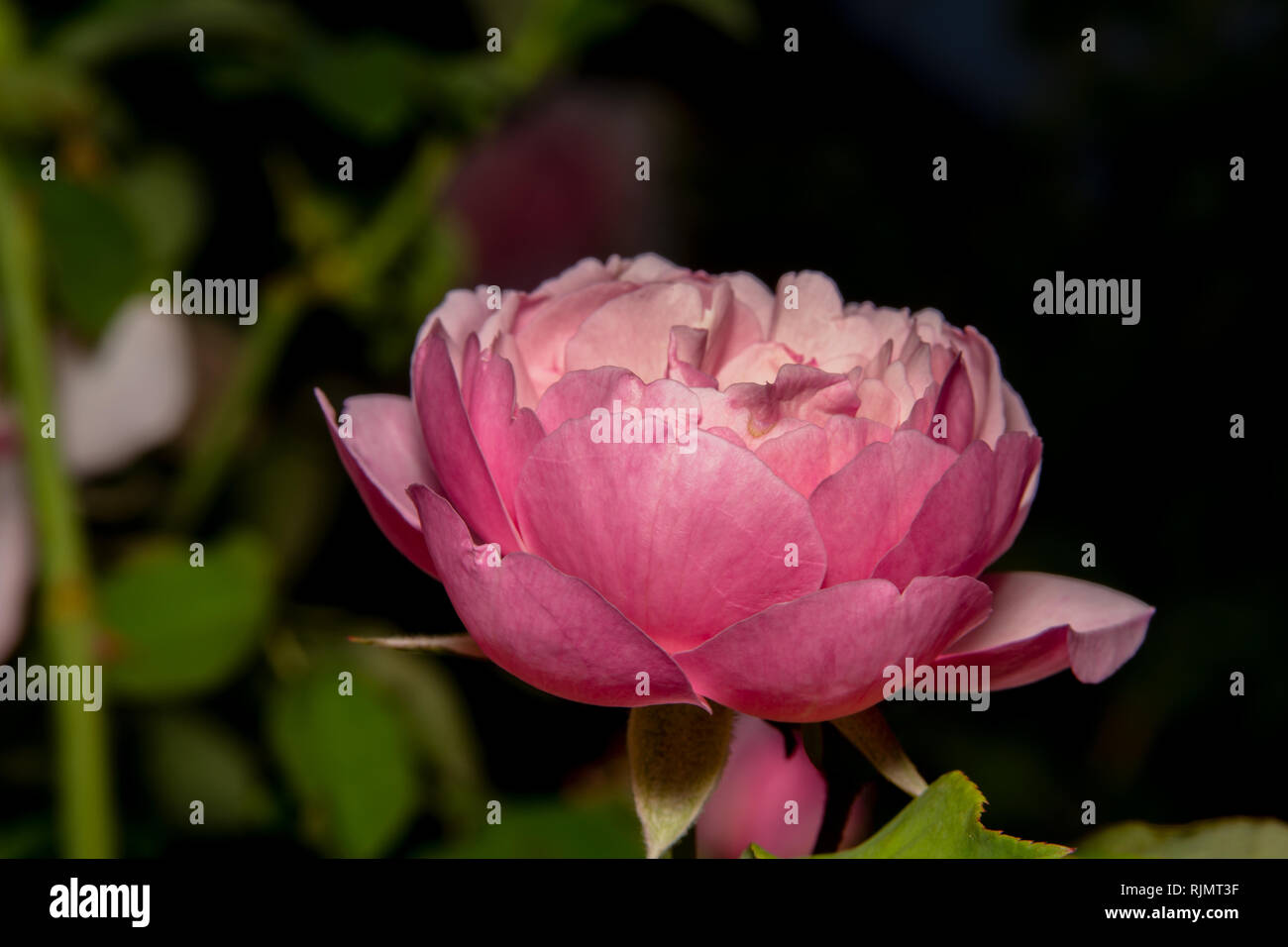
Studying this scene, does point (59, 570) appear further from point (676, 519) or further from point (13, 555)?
point (676, 519)

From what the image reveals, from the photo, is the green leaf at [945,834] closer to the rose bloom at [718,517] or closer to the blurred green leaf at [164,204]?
the rose bloom at [718,517]

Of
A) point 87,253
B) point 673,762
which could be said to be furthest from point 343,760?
point 673,762

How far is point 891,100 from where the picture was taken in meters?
1.14

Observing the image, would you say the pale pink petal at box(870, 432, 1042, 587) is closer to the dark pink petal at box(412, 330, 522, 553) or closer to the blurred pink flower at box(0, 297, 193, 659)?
the dark pink petal at box(412, 330, 522, 553)

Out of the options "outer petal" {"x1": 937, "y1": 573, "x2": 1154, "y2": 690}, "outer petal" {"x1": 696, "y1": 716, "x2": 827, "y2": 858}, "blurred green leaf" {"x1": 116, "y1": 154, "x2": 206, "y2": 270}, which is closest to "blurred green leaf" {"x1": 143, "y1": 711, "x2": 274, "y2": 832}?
"blurred green leaf" {"x1": 116, "y1": 154, "x2": 206, "y2": 270}

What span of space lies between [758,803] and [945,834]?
0.30 ft

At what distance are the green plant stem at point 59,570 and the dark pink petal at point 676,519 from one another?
10.6 inches

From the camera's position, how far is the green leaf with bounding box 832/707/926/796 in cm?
17

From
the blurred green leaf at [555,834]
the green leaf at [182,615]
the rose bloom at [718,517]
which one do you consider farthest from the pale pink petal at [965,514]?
the green leaf at [182,615]

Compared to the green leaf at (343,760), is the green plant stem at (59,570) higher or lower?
higher

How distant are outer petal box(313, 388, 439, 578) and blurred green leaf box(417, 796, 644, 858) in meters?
0.24

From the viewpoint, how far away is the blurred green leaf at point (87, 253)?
0.43m
